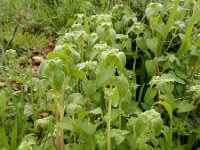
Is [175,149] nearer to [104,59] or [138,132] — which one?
[138,132]

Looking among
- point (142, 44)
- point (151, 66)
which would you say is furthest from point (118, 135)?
point (142, 44)

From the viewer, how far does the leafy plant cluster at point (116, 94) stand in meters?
1.31

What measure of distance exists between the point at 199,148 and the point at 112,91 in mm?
490

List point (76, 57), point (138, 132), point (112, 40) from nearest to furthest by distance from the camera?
point (138, 132) < point (76, 57) < point (112, 40)

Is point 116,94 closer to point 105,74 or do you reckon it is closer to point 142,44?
point 105,74

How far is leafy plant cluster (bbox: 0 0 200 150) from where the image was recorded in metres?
1.31

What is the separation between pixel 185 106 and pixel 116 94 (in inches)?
15.7

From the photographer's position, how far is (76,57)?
139 cm

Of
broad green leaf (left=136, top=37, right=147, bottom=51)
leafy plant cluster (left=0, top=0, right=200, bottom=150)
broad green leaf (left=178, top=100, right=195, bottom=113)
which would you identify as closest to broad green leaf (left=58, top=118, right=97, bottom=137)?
leafy plant cluster (left=0, top=0, right=200, bottom=150)

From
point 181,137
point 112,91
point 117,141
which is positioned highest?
point 112,91

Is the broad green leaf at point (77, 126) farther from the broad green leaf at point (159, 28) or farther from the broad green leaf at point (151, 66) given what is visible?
the broad green leaf at point (159, 28)

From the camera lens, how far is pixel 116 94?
133cm

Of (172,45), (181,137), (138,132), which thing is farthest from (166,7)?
(138,132)

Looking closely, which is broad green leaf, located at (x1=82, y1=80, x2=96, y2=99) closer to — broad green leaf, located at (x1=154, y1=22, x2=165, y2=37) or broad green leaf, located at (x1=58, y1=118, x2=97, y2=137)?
broad green leaf, located at (x1=58, y1=118, x2=97, y2=137)
